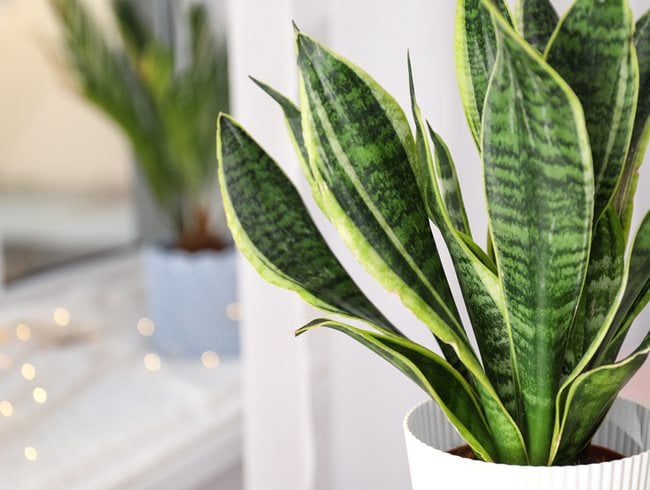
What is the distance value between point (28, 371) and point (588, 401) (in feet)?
5.02

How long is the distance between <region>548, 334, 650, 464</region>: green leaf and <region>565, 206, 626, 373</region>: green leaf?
0.03 m

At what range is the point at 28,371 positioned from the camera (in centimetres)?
180

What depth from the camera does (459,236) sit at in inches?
18.5

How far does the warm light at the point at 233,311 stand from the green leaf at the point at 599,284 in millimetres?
1410

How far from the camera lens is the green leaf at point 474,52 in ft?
1.69

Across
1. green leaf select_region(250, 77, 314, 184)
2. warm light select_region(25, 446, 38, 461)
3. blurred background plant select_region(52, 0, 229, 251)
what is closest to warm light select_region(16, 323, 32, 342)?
blurred background plant select_region(52, 0, 229, 251)

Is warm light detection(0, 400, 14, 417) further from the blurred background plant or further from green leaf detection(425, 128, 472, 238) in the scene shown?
green leaf detection(425, 128, 472, 238)

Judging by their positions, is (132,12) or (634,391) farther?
(132,12)

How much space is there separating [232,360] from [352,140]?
1.50 metres

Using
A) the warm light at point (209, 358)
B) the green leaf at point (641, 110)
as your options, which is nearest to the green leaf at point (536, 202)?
the green leaf at point (641, 110)

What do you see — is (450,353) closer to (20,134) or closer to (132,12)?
(132,12)

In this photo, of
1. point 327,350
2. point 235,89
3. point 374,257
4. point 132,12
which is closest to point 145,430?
point 327,350

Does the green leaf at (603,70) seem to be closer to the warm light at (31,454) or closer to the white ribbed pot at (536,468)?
the white ribbed pot at (536,468)

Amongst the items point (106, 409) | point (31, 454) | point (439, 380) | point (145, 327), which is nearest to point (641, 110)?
point (439, 380)
